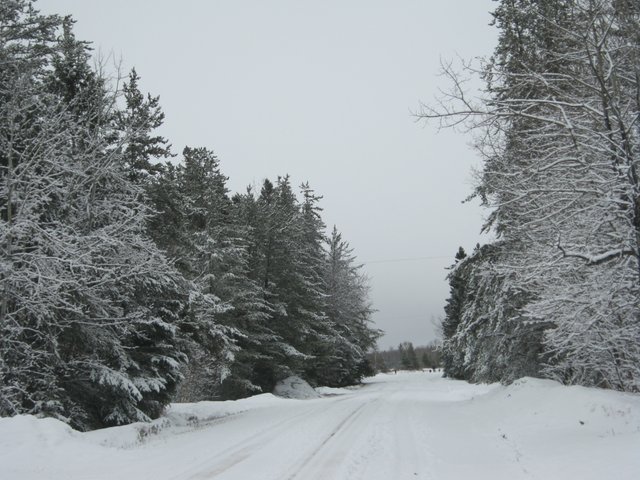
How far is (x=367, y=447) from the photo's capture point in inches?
376

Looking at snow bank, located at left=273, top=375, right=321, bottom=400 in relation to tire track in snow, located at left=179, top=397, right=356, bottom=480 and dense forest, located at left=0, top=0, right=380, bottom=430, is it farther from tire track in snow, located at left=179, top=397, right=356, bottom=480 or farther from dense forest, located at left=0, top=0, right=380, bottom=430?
tire track in snow, located at left=179, top=397, right=356, bottom=480

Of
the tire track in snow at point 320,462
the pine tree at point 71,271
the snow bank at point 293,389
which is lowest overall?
the snow bank at point 293,389

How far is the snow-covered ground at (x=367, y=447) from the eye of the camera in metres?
7.18

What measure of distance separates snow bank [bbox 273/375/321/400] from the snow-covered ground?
53.6 ft

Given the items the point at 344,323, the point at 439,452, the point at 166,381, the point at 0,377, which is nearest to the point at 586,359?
the point at 439,452

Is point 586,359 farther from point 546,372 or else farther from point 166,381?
point 166,381

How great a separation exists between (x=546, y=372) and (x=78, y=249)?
14879mm

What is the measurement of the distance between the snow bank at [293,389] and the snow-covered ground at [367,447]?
16.3 metres

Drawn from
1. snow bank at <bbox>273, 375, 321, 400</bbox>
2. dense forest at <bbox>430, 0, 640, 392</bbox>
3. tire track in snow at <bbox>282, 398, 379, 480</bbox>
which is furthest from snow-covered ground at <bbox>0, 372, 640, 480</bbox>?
snow bank at <bbox>273, 375, 321, 400</bbox>

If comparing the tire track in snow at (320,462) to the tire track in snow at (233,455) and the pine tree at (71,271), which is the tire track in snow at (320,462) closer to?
the tire track in snow at (233,455)

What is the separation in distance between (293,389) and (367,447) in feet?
69.6

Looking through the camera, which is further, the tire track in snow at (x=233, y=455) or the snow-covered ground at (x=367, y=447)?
the tire track in snow at (x=233, y=455)

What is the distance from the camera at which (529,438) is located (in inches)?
378

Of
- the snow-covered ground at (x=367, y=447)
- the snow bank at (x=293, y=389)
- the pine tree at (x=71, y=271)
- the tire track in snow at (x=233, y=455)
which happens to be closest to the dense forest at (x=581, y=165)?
the snow-covered ground at (x=367, y=447)
